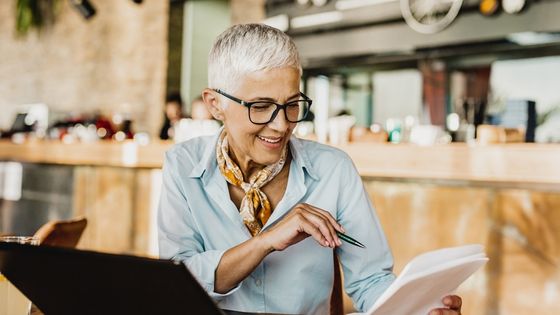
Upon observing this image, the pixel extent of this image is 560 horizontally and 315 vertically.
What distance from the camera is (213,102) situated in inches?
61.9

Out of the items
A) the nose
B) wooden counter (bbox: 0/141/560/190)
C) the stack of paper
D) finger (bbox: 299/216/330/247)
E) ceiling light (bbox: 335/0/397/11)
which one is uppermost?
ceiling light (bbox: 335/0/397/11)

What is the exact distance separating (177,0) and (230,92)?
6.47m

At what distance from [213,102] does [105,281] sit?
2.46 ft

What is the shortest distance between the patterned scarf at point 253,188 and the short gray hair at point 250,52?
218 mm

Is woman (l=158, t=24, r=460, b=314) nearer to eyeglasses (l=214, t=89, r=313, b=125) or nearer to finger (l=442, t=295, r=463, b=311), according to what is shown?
eyeglasses (l=214, t=89, r=313, b=125)

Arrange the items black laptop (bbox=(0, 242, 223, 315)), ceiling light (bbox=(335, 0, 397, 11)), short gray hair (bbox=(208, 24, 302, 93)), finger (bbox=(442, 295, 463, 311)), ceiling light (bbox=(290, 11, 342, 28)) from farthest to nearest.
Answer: ceiling light (bbox=(290, 11, 342, 28)) < ceiling light (bbox=(335, 0, 397, 11)) < short gray hair (bbox=(208, 24, 302, 93)) < finger (bbox=(442, 295, 463, 311)) < black laptop (bbox=(0, 242, 223, 315))

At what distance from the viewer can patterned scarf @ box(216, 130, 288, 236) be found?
1571 mm

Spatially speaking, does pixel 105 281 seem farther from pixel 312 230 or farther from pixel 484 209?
pixel 484 209

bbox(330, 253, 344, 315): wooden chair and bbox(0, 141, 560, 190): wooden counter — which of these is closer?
bbox(330, 253, 344, 315): wooden chair

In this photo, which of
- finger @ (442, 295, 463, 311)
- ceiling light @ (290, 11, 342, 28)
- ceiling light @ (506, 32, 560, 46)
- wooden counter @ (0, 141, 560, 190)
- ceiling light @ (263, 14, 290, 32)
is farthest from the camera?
ceiling light @ (263, 14, 290, 32)

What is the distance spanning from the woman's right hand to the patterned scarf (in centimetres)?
25

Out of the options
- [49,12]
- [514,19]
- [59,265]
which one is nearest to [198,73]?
[49,12]

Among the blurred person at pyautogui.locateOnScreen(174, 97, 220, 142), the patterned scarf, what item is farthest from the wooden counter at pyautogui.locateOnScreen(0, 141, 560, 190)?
the patterned scarf

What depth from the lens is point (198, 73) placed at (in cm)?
782
